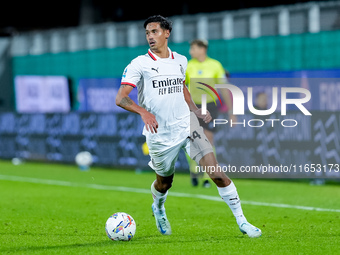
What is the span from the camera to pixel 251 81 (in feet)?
54.0

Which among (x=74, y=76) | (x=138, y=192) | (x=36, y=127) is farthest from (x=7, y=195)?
(x=74, y=76)

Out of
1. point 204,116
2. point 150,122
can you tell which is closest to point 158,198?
point 204,116

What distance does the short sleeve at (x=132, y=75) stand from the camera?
766 centimetres

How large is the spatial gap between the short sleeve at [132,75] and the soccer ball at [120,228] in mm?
1358

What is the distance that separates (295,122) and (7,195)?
5.24m

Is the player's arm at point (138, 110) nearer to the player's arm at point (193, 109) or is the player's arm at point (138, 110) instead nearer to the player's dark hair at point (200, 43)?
the player's arm at point (193, 109)

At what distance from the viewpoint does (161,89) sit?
7781mm

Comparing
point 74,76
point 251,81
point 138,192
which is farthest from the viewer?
point 74,76

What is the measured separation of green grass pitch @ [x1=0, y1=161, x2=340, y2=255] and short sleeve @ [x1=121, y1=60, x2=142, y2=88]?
1596mm

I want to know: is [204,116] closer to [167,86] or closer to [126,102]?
[167,86]

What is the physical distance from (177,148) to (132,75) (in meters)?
0.88

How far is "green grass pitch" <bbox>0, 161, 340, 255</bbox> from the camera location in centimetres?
745

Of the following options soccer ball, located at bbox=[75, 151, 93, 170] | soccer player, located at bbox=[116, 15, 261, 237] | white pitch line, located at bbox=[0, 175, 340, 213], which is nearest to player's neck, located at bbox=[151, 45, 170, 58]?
soccer player, located at bbox=[116, 15, 261, 237]

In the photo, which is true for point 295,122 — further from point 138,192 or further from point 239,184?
point 138,192
